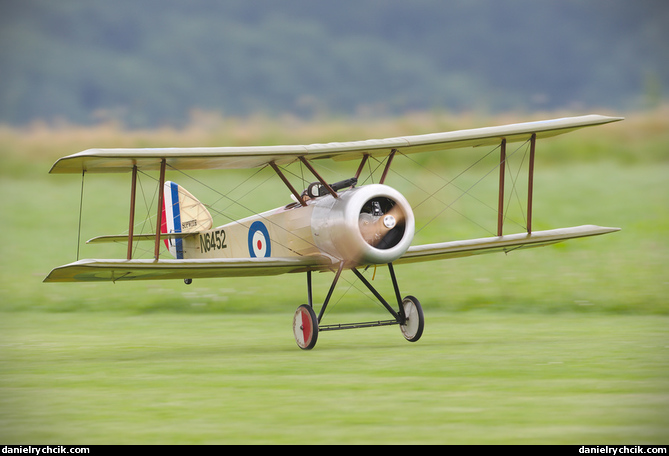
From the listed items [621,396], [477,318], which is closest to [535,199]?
A: [477,318]

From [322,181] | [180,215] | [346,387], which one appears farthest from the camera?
[180,215]

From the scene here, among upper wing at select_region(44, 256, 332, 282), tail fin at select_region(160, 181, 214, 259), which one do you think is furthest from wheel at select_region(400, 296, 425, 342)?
tail fin at select_region(160, 181, 214, 259)

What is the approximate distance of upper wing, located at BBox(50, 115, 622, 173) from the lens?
8.18 meters

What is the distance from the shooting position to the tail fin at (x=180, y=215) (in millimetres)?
11945

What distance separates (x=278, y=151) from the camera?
8.55 m

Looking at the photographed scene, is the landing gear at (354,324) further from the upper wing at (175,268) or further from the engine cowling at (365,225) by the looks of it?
the upper wing at (175,268)

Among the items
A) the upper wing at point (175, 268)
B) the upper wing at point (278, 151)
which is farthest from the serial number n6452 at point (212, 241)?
the upper wing at point (175, 268)

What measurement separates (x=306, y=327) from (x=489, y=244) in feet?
7.98

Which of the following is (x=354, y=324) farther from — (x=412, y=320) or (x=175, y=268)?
(x=175, y=268)

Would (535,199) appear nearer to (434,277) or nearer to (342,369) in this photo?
(434,277)

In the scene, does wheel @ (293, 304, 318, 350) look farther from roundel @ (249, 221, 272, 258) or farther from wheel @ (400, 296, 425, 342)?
wheel @ (400, 296, 425, 342)

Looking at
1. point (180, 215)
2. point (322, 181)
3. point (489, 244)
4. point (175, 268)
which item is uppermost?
point (180, 215)

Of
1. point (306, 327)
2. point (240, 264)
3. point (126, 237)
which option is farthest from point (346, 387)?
point (126, 237)

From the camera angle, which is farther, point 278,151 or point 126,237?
point 126,237
